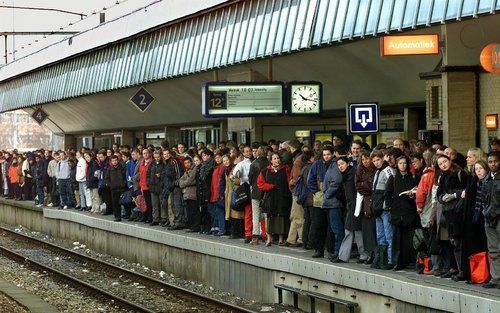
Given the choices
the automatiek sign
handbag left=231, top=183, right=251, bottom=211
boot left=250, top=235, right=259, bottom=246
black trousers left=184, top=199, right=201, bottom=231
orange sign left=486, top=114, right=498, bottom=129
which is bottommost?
boot left=250, top=235, right=259, bottom=246

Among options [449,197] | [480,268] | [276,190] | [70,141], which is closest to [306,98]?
[276,190]

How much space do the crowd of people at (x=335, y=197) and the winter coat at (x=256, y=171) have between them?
16mm

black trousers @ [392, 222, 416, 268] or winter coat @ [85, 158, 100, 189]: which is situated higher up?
winter coat @ [85, 158, 100, 189]

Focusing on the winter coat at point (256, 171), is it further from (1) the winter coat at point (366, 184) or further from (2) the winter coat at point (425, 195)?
(2) the winter coat at point (425, 195)

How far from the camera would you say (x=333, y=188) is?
50.2ft

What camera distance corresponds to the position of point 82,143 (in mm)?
51625

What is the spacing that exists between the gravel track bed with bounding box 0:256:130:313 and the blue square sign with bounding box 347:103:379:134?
4.38 meters

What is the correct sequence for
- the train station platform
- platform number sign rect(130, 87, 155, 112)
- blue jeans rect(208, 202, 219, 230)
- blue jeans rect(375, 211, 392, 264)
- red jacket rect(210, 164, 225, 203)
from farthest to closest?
platform number sign rect(130, 87, 155, 112) < blue jeans rect(208, 202, 219, 230) < red jacket rect(210, 164, 225, 203) < blue jeans rect(375, 211, 392, 264) < the train station platform

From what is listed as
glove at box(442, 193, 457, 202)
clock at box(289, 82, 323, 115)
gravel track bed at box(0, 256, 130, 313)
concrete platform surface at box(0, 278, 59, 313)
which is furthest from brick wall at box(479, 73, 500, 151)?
concrete platform surface at box(0, 278, 59, 313)

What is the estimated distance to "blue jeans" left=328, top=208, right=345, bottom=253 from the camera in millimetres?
15430

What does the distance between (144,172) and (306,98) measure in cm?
386

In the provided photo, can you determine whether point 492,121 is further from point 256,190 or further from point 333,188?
point 256,190

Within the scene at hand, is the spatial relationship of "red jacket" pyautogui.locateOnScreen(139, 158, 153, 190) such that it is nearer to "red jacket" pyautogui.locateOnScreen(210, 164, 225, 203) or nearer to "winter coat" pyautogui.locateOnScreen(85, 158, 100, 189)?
"red jacket" pyautogui.locateOnScreen(210, 164, 225, 203)

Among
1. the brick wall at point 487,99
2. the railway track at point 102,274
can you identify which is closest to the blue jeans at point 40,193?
the railway track at point 102,274
